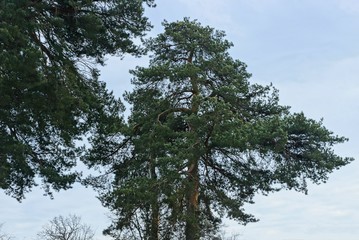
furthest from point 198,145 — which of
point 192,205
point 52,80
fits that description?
point 52,80

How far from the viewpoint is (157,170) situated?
16078mm

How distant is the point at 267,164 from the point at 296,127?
164 centimetres

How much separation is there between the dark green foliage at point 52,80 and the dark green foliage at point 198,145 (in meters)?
2.21

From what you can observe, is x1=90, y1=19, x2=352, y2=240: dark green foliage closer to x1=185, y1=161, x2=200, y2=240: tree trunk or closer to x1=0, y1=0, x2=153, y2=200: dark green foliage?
x1=185, y1=161, x2=200, y2=240: tree trunk

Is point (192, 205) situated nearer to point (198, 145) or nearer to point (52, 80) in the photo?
point (198, 145)

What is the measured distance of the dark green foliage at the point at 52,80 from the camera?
12148mm

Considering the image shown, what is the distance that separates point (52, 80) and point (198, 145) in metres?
4.87

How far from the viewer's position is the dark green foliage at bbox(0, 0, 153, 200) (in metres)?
12.1

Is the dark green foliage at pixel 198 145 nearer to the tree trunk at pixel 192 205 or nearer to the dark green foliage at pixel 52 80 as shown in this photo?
Result: the tree trunk at pixel 192 205

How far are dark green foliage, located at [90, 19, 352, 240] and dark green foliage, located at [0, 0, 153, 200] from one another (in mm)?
2208

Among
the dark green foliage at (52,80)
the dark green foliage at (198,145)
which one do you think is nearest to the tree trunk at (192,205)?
the dark green foliage at (198,145)

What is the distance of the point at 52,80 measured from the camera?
12.8 meters

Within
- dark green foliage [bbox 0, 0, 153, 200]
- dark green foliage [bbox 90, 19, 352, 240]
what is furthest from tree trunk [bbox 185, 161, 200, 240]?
dark green foliage [bbox 0, 0, 153, 200]

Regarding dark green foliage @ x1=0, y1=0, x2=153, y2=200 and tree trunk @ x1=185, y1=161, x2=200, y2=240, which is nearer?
dark green foliage @ x1=0, y1=0, x2=153, y2=200
